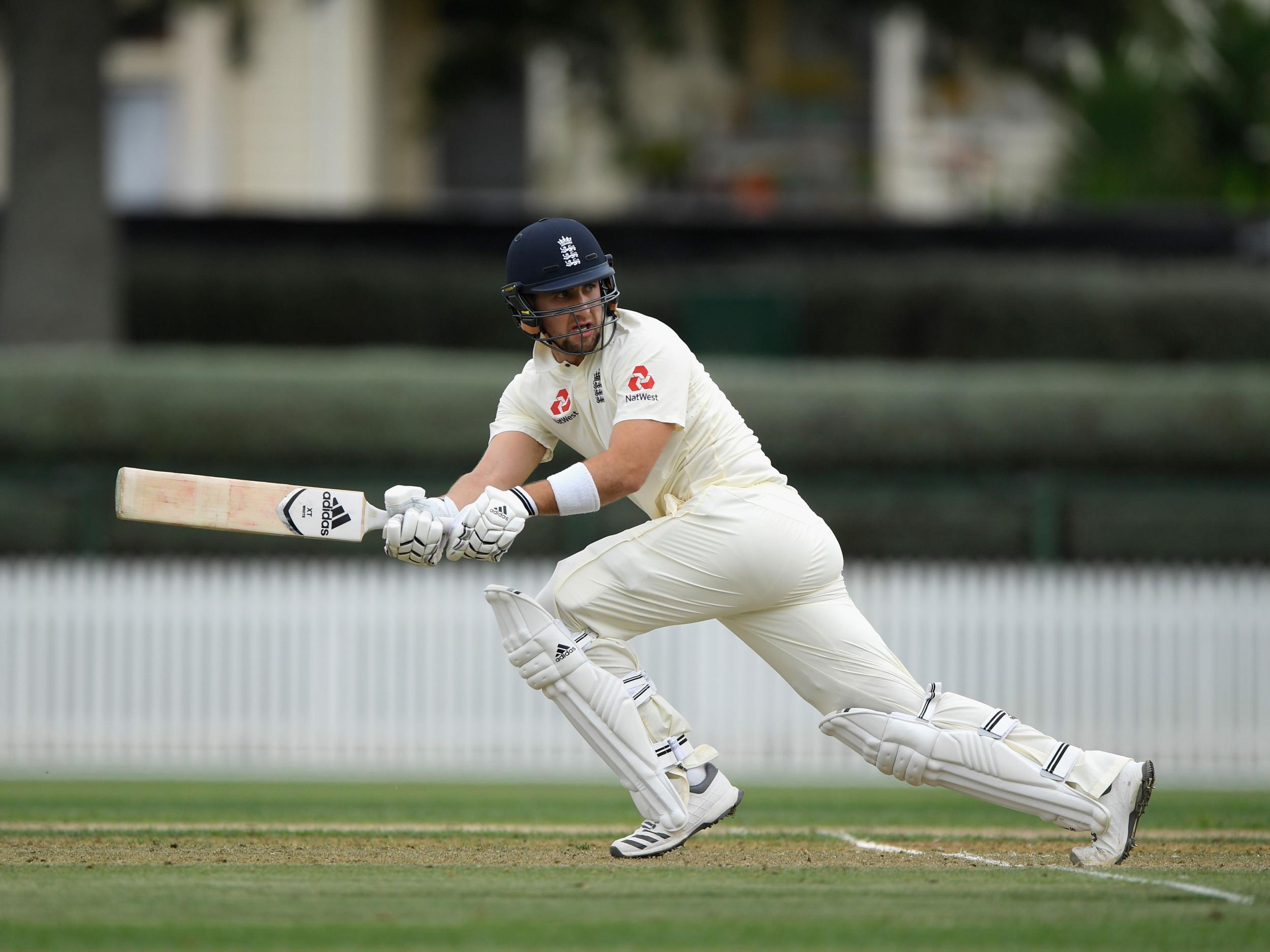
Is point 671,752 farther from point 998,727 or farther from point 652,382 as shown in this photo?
point 652,382

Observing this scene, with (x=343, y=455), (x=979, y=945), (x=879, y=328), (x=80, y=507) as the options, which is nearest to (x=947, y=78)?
(x=879, y=328)

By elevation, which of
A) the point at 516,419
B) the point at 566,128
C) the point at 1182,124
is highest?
the point at 1182,124

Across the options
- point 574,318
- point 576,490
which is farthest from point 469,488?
point 574,318

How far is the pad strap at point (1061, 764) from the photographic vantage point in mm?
5102

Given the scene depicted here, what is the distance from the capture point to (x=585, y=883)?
467 cm

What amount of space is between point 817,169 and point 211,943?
17.1 metres

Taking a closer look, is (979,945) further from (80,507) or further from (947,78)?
(947,78)

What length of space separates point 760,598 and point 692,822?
79cm

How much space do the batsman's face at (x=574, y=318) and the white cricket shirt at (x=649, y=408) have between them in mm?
76

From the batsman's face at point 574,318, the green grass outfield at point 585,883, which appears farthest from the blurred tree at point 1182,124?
the batsman's face at point 574,318

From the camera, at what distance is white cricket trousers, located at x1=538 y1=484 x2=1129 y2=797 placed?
16.4 ft

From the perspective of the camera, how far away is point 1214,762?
401 inches

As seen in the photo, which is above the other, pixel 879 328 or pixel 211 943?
pixel 879 328

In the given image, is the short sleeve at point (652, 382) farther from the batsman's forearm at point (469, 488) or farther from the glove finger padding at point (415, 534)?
the glove finger padding at point (415, 534)
